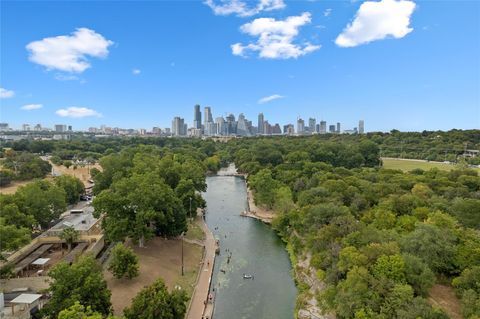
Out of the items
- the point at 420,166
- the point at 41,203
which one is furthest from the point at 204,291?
the point at 420,166

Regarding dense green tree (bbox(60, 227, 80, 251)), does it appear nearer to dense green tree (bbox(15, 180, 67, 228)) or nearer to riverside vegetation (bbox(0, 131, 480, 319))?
riverside vegetation (bbox(0, 131, 480, 319))

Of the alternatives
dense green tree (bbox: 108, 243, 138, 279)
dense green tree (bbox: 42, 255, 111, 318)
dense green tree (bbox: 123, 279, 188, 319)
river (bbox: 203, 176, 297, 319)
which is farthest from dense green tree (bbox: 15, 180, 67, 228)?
dense green tree (bbox: 123, 279, 188, 319)

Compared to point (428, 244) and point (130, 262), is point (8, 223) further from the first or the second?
point (428, 244)

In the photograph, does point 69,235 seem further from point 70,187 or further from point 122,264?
point 70,187

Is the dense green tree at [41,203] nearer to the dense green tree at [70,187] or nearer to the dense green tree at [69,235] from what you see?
the dense green tree at [69,235]

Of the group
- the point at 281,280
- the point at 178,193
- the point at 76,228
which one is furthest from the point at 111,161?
the point at 281,280
